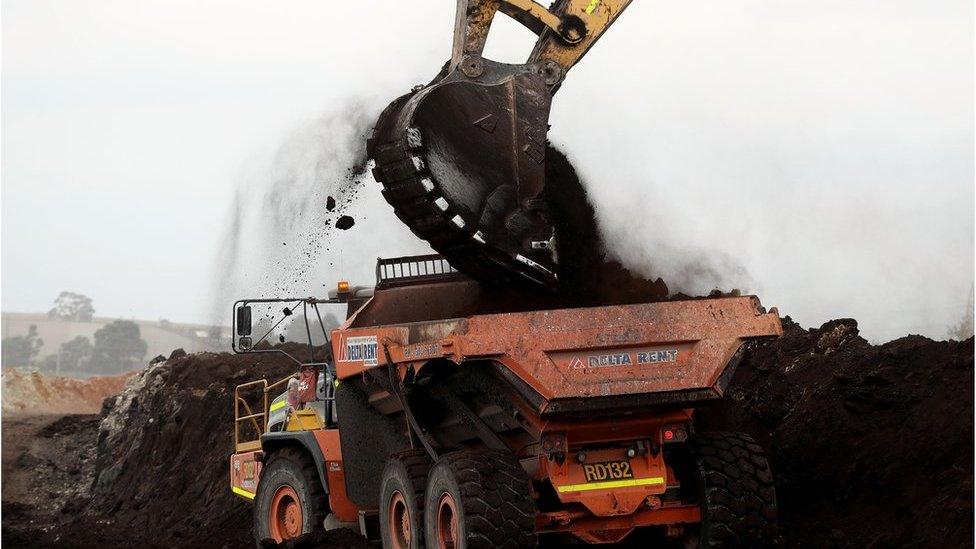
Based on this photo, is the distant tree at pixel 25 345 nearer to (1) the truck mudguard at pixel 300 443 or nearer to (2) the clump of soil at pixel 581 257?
(1) the truck mudguard at pixel 300 443

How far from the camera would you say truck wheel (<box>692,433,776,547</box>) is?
351 inches

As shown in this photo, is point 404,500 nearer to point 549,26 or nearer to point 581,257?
point 581,257

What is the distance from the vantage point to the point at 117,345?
80.5 metres

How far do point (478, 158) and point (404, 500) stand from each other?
8.77 ft

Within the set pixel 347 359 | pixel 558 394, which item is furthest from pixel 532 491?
pixel 347 359

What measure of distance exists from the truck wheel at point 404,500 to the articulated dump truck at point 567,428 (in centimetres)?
1

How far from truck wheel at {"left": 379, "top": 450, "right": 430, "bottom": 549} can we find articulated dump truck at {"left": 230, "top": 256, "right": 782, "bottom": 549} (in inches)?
0.5

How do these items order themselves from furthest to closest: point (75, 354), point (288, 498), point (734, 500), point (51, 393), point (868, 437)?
point (75, 354), point (51, 393), point (288, 498), point (868, 437), point (734, 500)

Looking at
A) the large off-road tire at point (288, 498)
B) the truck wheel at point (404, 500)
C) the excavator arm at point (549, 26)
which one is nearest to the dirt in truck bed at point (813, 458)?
the large off-road tire at point (288, 498)

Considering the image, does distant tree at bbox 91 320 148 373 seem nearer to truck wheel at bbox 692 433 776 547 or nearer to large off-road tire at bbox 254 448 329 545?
large off-road tire at bbox 254 448 329 545

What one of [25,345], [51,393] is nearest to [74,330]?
[25,345]

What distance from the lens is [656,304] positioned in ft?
28.3

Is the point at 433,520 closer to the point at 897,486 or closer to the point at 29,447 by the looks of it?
the point at 897,486

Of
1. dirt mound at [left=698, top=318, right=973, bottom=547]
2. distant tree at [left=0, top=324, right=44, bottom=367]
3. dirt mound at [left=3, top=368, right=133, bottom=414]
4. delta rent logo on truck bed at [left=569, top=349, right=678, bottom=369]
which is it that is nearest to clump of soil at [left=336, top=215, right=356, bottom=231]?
dirt mound at [left=698, top=318, right=973, bottom=547]
